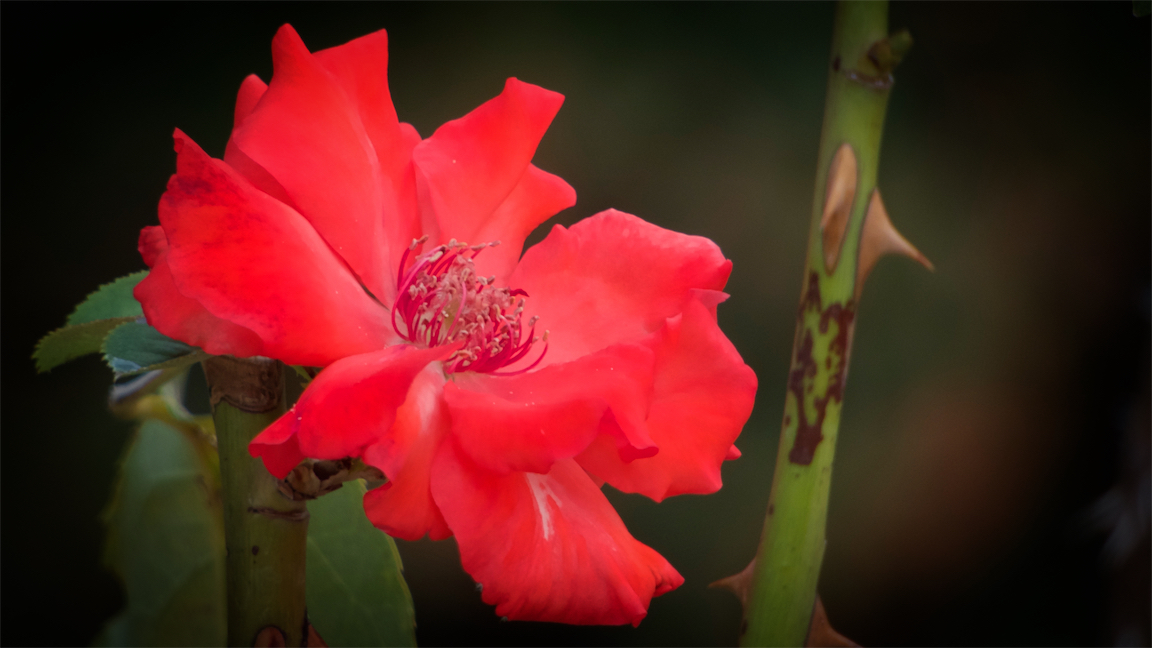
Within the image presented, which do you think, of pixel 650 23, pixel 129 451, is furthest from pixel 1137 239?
pixel 129 451

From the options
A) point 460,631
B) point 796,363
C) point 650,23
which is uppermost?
point 650,23

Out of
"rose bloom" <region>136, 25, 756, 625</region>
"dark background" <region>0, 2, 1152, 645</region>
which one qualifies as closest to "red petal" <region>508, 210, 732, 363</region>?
"rose bloom" <region>136, 25, 756, 625</region>

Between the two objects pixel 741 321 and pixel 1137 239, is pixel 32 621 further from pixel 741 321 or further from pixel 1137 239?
pixel 1137 239

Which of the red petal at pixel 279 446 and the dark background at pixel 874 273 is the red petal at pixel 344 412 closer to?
the red petal at pixel 279 446

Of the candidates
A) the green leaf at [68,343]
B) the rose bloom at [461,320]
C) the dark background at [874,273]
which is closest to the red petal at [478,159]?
the rose bloom at [461,320]

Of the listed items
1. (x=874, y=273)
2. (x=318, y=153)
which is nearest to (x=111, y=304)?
(x=318, y=153)
